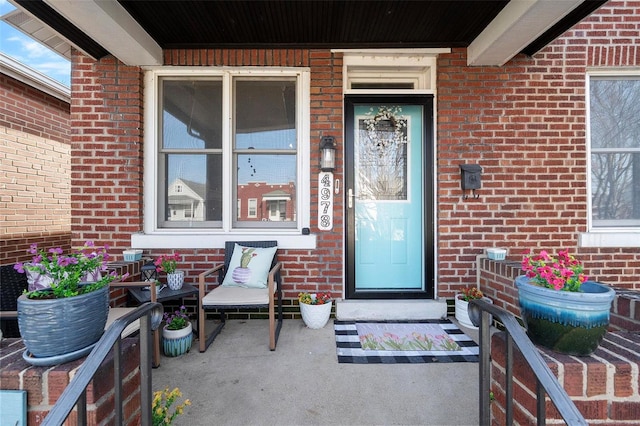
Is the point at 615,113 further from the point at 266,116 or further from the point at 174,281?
the point at 174,281

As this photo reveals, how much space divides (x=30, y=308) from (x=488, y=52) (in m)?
3.73

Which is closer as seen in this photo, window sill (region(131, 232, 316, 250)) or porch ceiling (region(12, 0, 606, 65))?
porch ceiling (region(12, 0, 606, 65))

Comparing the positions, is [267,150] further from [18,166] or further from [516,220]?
[18,166]

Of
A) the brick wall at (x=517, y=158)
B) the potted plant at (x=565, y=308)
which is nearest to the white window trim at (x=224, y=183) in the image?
the brick wall at (x=517, y=158)

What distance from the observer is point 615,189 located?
322cm

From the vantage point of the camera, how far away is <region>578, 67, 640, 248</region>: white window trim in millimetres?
3088

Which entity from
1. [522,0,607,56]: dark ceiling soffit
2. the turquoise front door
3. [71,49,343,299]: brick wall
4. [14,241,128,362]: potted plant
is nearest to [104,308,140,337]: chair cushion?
[14,241,128,362]: potted plant

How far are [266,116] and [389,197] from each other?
1652 mm

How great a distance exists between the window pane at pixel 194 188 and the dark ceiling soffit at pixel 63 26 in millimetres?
1190

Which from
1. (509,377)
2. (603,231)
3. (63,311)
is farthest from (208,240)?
(603,231)

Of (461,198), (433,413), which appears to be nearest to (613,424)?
(433,413)

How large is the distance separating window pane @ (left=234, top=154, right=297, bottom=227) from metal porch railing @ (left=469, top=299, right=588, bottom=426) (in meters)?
2.27

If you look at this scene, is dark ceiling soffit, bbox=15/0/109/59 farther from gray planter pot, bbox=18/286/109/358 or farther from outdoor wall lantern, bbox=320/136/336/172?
gray planter pot, bbox=18/286/109/358

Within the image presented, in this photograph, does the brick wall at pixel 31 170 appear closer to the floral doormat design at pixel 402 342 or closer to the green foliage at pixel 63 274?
the green foliage at pixel 63 274
